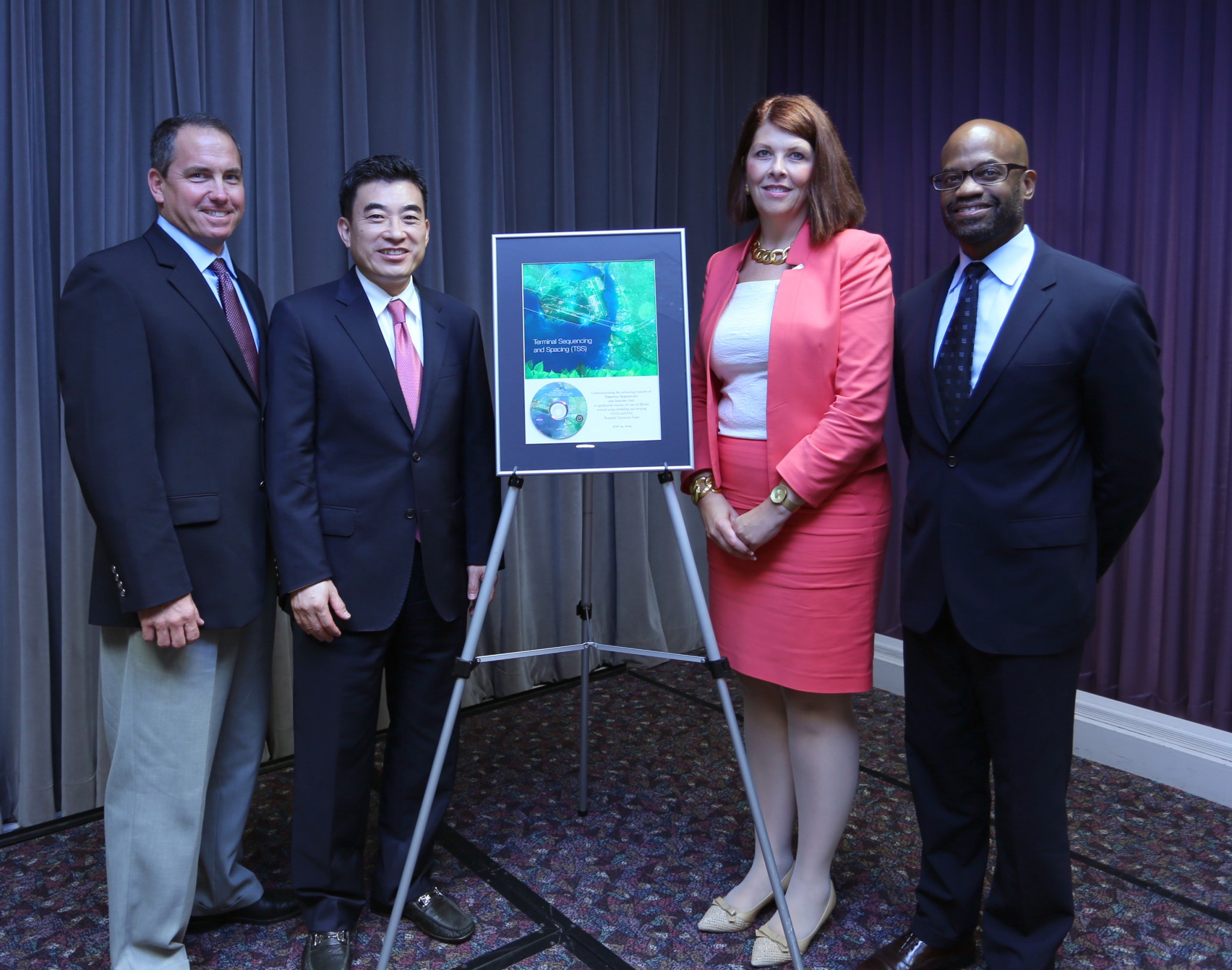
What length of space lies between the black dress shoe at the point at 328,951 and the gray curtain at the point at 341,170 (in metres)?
1.13

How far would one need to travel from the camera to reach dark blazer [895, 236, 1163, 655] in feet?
5.36

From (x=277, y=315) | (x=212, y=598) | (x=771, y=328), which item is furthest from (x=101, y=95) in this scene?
(x=771, y=328)

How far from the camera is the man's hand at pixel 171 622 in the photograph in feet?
5.81

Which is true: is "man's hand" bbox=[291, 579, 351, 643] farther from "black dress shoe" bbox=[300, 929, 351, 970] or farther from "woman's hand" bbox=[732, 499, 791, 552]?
"woman's hand" bbox=[732, 499, 791, 552]

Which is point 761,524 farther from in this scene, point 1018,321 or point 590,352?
point 1018,321

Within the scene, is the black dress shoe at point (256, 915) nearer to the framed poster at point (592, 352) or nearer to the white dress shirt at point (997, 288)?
the framed poster at point (592, 352)

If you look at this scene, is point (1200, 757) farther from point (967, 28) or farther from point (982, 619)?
point (967, 28)

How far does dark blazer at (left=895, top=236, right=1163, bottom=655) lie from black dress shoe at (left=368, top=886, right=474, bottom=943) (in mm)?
1257

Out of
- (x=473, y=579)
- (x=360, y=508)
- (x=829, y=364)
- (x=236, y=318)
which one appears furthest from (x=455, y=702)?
(x=829, y=364)

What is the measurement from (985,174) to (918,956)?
5.06 ft

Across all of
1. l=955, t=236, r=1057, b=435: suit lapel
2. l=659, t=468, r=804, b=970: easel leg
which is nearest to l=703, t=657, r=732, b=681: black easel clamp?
l=659, t=468, r=804, b=970: easel leg

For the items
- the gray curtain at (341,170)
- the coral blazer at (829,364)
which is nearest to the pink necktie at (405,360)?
the coral blazer at (829,364)

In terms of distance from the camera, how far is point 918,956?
1.90 metres

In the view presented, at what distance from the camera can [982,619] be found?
1.71 meters
